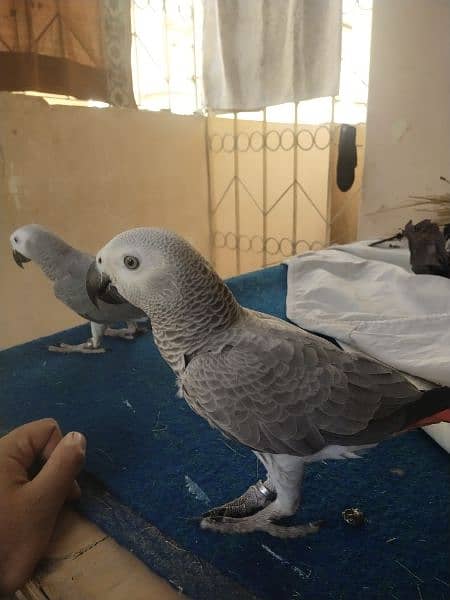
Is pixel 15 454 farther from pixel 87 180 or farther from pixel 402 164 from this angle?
pixel 402 164

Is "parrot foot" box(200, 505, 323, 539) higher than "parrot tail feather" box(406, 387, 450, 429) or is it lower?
lower

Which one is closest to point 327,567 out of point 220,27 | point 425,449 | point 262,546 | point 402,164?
point 262,546

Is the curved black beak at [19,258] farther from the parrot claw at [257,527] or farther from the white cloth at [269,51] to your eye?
the white cloth at [269,51]

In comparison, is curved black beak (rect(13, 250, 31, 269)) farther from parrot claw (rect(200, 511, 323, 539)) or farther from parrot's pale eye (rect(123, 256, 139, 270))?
parrot claw (rect(200, 511, 323, 539))

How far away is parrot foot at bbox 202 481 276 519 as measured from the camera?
600 millimetres

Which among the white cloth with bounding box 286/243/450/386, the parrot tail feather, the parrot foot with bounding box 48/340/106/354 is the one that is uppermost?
the parrot tail feather

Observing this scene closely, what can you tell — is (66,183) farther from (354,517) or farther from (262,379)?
(354,517)

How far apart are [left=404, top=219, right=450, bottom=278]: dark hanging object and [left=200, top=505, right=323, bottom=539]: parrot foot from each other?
881 millimetres

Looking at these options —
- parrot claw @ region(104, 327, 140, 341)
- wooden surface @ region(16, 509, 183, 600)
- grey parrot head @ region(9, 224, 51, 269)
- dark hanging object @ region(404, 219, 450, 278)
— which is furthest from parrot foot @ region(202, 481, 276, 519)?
dark hanging object @ region(404, 219, 450, 278)

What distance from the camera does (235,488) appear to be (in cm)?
65

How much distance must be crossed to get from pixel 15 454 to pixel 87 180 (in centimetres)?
91

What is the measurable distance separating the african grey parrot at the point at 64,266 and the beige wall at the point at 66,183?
11cm

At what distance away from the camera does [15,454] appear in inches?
22.9

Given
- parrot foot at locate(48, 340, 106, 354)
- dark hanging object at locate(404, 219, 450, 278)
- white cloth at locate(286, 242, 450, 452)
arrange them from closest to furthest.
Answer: white cloth at locate(286, 242, 450, 452) → parrot foot at locate(48, 340, 106, 354) → dark hanging object at locate(404, 219, 450, 278)
